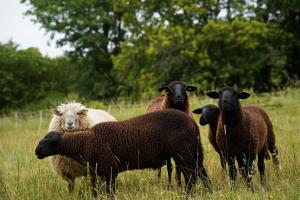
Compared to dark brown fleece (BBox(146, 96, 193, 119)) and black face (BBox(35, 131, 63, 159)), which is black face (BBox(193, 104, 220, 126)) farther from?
black face (BBox(35, 131, 63, 159))

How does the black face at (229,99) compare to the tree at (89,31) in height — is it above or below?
below

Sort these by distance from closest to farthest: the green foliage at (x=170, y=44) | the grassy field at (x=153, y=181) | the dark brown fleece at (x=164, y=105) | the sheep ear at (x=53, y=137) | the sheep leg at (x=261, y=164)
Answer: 1. the grassy field at (x=153, y=181)
2. the sheep ear at (x=53, y=137)
3. the sheep leg at (x=261, y=164)
4. the dark brown fleece at (x=164, y=105)
5. the green foliage at (x=170, y=44)

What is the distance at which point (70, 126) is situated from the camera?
25.7 feet

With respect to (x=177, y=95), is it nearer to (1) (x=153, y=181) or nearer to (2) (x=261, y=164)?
(1) (x=153, y=181)

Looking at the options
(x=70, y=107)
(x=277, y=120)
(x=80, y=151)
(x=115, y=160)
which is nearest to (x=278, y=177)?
(x=115, y=160)

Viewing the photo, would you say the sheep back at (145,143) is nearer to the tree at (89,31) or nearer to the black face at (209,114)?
the black face at (209,114)

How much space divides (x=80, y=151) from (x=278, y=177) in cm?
305

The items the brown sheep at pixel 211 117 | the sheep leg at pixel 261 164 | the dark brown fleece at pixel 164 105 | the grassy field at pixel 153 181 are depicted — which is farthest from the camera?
the dark brown fleece at pixel 164 105

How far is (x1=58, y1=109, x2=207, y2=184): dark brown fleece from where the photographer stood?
21.1 ft

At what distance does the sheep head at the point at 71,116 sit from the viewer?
7.86 meters

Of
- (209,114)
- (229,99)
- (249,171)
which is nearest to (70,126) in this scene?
(209,114)

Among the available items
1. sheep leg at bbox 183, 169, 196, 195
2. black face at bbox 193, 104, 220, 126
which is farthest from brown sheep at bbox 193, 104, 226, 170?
sheep leg at bbox 183, 169, 196, 195

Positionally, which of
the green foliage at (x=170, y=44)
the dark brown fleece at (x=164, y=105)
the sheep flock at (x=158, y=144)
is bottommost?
the sheep flock at (x=158, y=144)

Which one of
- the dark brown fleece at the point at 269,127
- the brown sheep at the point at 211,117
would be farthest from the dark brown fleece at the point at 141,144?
the dark brown fleece at the point at 269,127
